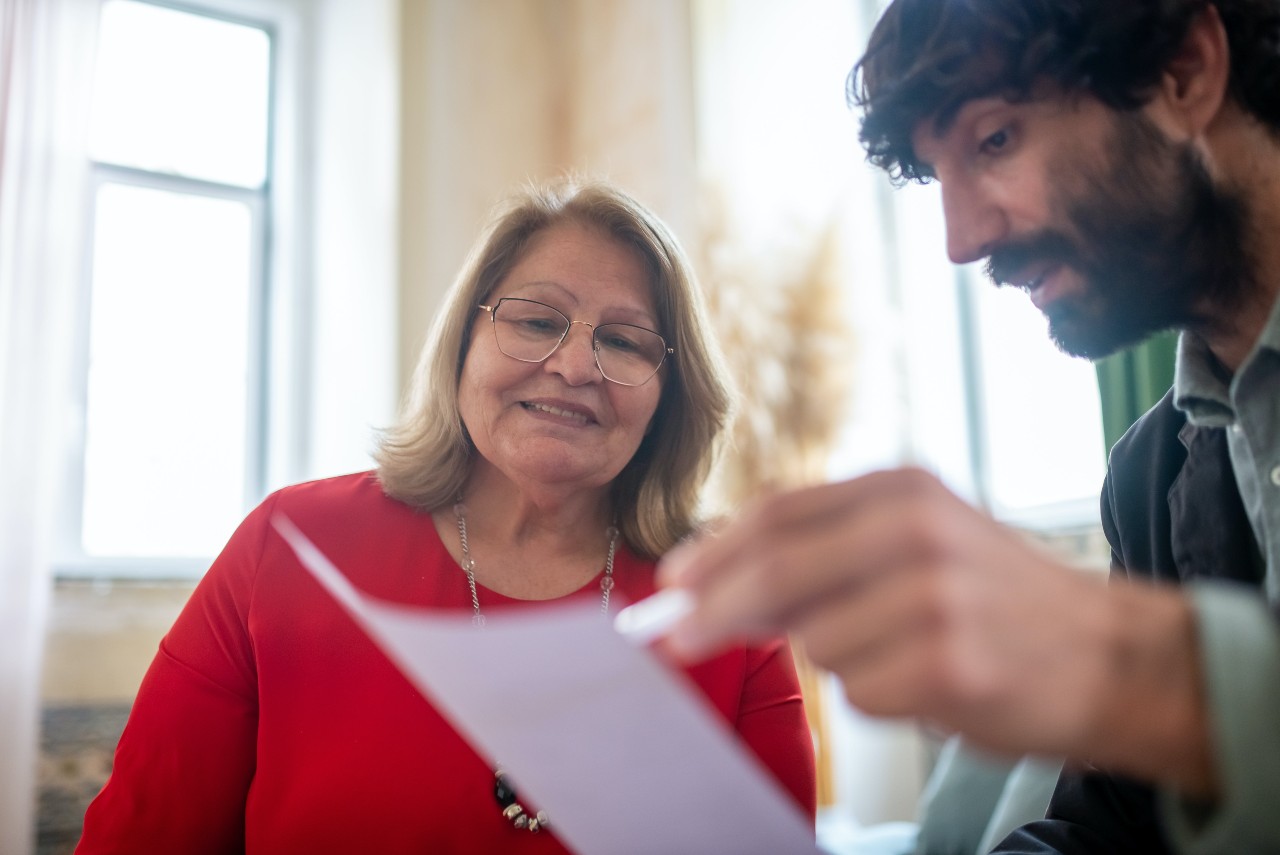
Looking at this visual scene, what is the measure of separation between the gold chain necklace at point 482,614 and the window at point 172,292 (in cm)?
220

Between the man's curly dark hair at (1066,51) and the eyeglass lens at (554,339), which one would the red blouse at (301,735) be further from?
the man's curly dark hair at (1066,51)

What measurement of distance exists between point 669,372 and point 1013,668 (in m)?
1.06

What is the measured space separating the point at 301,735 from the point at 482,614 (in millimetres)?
251

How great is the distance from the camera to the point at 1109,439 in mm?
2129

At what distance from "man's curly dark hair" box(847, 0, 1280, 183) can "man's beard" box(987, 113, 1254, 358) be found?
52 mm

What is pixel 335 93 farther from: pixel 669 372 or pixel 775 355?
pixel 669 372

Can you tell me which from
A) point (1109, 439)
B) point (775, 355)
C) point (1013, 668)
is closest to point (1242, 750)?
point (1013, 668)

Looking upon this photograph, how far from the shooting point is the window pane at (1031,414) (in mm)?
2852

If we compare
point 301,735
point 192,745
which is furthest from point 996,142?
point 192,745

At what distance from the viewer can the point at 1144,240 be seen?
0.88m

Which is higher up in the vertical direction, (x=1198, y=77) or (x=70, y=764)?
(x=1198, y=77)

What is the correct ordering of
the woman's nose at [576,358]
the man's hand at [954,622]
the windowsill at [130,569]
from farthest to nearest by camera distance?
the windowsill at [130,569], the woman's nose at [576,358], the man's hand at [954,622]

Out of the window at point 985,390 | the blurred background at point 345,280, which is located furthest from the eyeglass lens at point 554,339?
the window at point 985,390

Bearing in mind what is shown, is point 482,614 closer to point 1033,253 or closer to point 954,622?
point 1033,253
